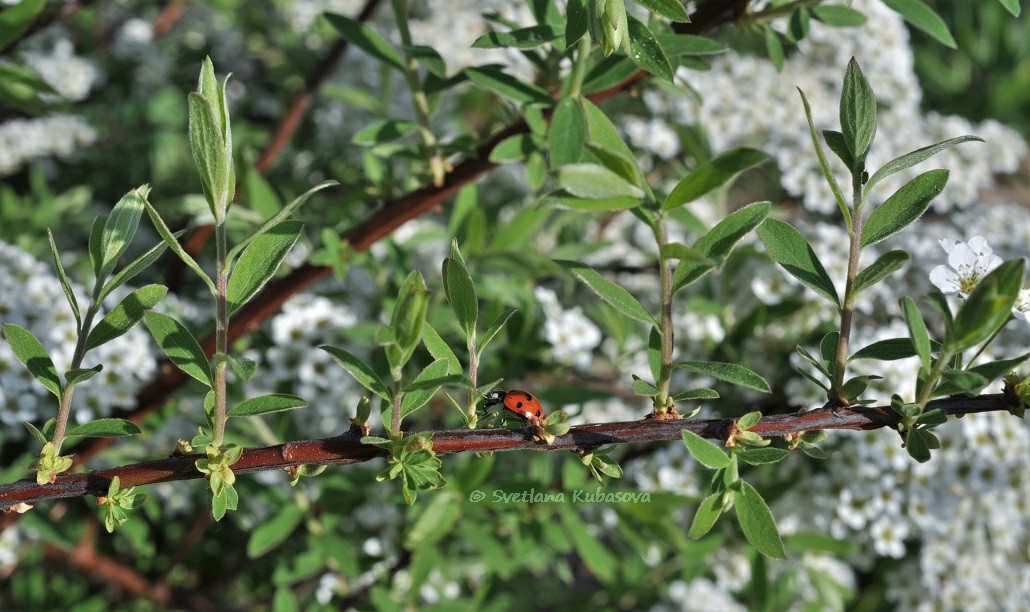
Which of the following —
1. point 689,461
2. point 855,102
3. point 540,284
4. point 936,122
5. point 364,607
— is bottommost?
point 364,607

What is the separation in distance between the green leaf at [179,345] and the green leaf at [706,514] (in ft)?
1.57

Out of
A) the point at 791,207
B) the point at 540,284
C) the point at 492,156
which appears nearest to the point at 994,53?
the point at 791,207

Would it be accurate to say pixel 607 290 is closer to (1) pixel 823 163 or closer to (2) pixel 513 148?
(1) pixel 823 163

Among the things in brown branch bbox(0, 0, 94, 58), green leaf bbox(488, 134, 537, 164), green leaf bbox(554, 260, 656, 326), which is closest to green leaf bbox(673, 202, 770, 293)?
green leaf bbox(554, 260, 656, 326)

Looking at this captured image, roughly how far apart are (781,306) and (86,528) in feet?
5.05

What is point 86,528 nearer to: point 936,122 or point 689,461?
point 689,461

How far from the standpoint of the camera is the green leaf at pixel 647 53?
0.83 meters

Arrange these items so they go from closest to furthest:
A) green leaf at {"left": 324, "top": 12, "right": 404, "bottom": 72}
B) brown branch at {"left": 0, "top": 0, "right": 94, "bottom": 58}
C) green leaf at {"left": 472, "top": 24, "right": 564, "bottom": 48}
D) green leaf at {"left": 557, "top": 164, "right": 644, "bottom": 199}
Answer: green leaf at {"left": 557, "top": 164, "right": 644, "bottom": 199} → green leaf at {"left": 472, "top": 24, "right": 564, "bottom": 48} → green leaf at {"left": 324, "top": 12, "right": 404, "bottom": 72} → brown branch at {"left": 0, "top": 0, "right": 94, "bottom": 58}

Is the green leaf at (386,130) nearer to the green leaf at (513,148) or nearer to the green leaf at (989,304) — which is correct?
the green leaf at (513,148)

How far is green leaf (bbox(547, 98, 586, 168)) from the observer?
3.23ft

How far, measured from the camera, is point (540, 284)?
2111 mm

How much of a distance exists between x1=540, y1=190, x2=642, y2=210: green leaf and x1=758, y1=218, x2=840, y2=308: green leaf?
0.69 ft

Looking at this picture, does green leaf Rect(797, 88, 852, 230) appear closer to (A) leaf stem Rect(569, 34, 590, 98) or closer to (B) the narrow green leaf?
(B) the narrow green leaf

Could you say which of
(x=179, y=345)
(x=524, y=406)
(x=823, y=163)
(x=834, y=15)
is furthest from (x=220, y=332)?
(x=834, y=15)
